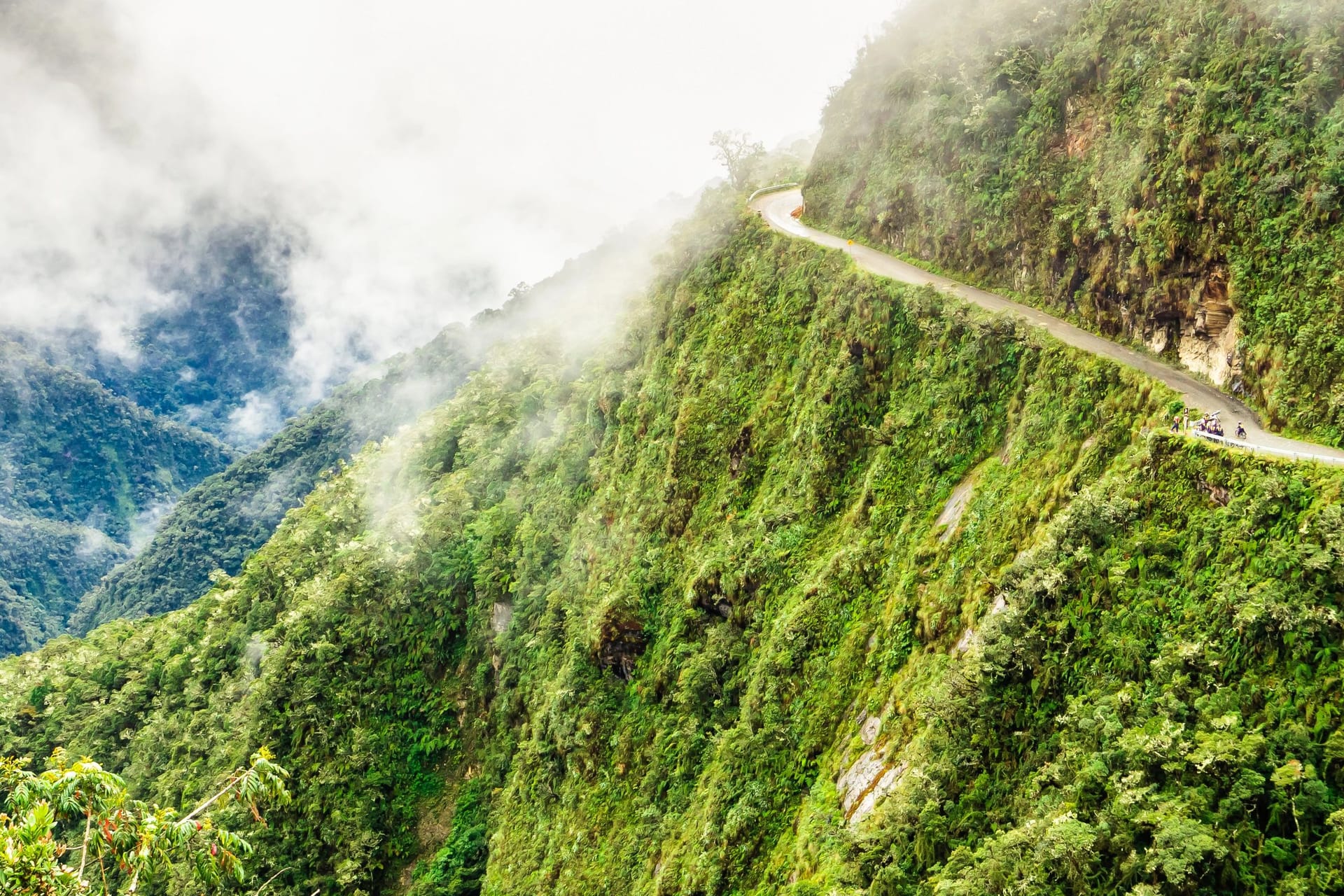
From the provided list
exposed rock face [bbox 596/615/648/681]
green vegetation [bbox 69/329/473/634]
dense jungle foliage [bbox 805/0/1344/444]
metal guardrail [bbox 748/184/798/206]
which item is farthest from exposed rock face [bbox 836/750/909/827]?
green vegetation [bbox 69/329/473/634]

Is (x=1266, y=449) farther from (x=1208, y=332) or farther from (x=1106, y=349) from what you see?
(x=1106, y=349)

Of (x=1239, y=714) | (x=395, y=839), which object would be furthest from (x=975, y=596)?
(x=395, y=839)

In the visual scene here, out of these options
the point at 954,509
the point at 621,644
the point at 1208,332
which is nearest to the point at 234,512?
the point at 621,644

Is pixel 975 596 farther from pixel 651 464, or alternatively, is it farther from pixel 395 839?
pixel 395 839

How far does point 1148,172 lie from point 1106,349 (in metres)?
5.30

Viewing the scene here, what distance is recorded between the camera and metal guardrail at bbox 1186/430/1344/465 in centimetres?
1598

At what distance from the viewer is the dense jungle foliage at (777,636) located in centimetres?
1420

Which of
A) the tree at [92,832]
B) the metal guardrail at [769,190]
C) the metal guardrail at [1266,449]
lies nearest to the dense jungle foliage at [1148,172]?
the metal guardrail at [1266,449]

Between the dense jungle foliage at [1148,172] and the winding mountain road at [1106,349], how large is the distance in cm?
50

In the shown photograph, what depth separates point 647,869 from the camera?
28.9m

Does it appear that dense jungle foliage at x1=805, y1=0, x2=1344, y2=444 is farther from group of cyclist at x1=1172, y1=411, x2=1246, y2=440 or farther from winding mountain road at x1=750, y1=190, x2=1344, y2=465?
group of cyclist at x1=1172, y1=411, x2=1246, y2=440

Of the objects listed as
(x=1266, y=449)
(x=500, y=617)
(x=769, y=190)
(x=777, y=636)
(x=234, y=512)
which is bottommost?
(x=500, y=617)

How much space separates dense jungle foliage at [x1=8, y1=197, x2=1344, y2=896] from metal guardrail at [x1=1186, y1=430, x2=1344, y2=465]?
652 millimetres

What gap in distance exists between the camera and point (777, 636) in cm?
2758
